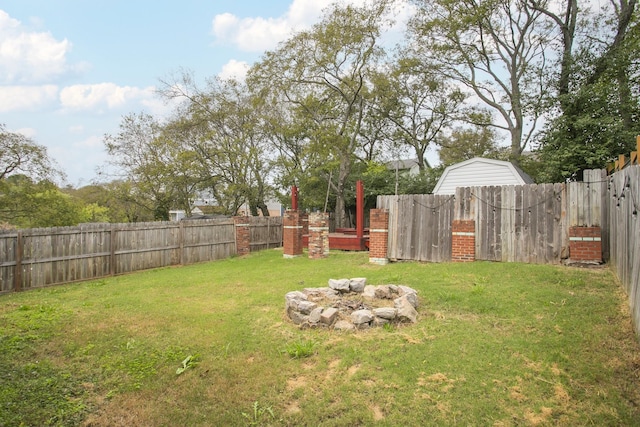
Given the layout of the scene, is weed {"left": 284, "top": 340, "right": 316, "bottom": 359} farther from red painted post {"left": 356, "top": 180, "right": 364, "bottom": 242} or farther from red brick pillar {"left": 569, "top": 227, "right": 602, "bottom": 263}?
red painted post {"left": 356, "top": 180, "right": 364, "bottom": 242}

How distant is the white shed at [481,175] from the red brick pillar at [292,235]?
18.3 feet

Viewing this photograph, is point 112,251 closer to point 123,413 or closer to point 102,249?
point 102,249

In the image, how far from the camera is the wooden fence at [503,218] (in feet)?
23.9

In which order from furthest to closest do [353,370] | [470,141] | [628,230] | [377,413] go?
[470,141]
[628,230]
[353,370]
[377,413]

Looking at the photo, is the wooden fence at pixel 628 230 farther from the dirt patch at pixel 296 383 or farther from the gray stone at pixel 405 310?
the dirt patch at pixel 296 383

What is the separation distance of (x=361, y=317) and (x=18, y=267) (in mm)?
8082

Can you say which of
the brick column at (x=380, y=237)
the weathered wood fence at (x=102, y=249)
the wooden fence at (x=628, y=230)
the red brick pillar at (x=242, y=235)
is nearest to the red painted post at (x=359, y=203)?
the brick column at (x=380, y=237)

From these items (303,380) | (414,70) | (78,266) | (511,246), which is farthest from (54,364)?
→ (414,70)

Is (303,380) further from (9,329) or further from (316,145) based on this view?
(316,145)

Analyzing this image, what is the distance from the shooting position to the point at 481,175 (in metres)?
13.7

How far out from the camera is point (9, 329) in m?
4.98

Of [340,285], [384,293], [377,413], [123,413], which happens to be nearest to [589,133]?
[384,293]

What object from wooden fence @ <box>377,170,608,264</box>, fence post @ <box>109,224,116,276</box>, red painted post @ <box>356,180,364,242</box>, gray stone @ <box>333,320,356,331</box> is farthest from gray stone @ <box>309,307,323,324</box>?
fence post @ <box>109,224,116,276</box>

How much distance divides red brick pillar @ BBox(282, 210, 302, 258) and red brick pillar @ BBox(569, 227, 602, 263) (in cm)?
765
